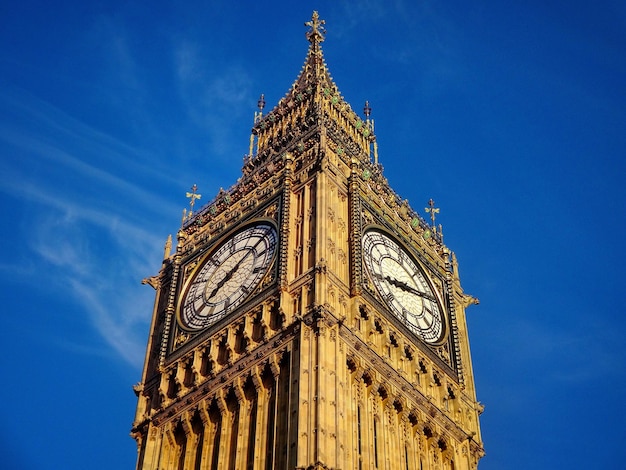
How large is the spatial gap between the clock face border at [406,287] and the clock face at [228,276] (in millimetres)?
4661

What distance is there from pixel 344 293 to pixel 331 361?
4.76 metres

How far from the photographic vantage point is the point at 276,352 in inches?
1858

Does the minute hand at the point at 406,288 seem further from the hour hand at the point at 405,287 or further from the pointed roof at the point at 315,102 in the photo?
the pointed roof at the point at 315,102

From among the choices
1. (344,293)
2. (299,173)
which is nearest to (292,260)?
(344,293)

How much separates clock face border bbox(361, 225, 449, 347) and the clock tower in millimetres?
79

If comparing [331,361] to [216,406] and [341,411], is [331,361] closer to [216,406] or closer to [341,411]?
[341,411]

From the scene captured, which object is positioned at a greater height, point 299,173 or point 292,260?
point 299,173

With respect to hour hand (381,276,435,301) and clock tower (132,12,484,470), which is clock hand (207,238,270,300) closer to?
clock tower (132,12,484,470)

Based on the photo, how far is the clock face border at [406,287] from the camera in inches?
2057

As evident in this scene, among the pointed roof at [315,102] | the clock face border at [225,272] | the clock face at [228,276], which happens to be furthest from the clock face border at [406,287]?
the pointed roof at [315,102]

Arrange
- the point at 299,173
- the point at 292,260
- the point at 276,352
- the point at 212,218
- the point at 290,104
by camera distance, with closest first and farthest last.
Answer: the point at 276,352 → the point at 292,260 → the point at 299,173 → the point at 212,218 → the point at 290,104

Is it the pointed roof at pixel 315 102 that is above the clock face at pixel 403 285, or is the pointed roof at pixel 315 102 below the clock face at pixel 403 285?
above

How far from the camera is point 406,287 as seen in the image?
5428cm

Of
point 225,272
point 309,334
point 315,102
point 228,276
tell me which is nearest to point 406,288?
point 228,276
